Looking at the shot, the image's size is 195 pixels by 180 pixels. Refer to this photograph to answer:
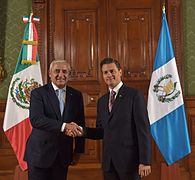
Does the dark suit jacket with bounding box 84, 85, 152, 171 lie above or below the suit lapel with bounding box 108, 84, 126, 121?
below

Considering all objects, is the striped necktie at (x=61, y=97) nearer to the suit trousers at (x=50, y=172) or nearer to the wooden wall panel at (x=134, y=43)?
the suit trousers at (x=50, y=172)

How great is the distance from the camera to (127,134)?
198cm

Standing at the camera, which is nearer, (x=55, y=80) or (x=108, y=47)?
(x=55, y=80)

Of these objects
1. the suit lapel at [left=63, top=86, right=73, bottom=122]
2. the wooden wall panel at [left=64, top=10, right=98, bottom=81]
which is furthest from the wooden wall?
the suit lapel at [left=63, top=86, right=73, bottom=122]

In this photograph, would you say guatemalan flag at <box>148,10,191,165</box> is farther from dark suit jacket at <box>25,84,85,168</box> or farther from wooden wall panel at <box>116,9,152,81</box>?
dark suit jacket at <box>25,84,85,168</box>

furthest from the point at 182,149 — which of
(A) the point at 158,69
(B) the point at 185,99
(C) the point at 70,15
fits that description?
(C) the point at 70,15

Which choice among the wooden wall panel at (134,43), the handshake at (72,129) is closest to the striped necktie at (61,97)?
the handshake at (72,129)

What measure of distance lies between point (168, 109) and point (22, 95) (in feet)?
5.45

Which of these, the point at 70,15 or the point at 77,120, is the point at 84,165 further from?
the point at 70,15

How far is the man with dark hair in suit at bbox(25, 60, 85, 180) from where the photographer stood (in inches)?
81.7

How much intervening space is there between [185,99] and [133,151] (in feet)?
Answer: 5.99

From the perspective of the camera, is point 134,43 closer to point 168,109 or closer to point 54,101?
point 168,109

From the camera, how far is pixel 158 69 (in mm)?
3328

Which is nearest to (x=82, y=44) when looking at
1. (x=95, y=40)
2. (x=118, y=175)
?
(x=95, y=40)
